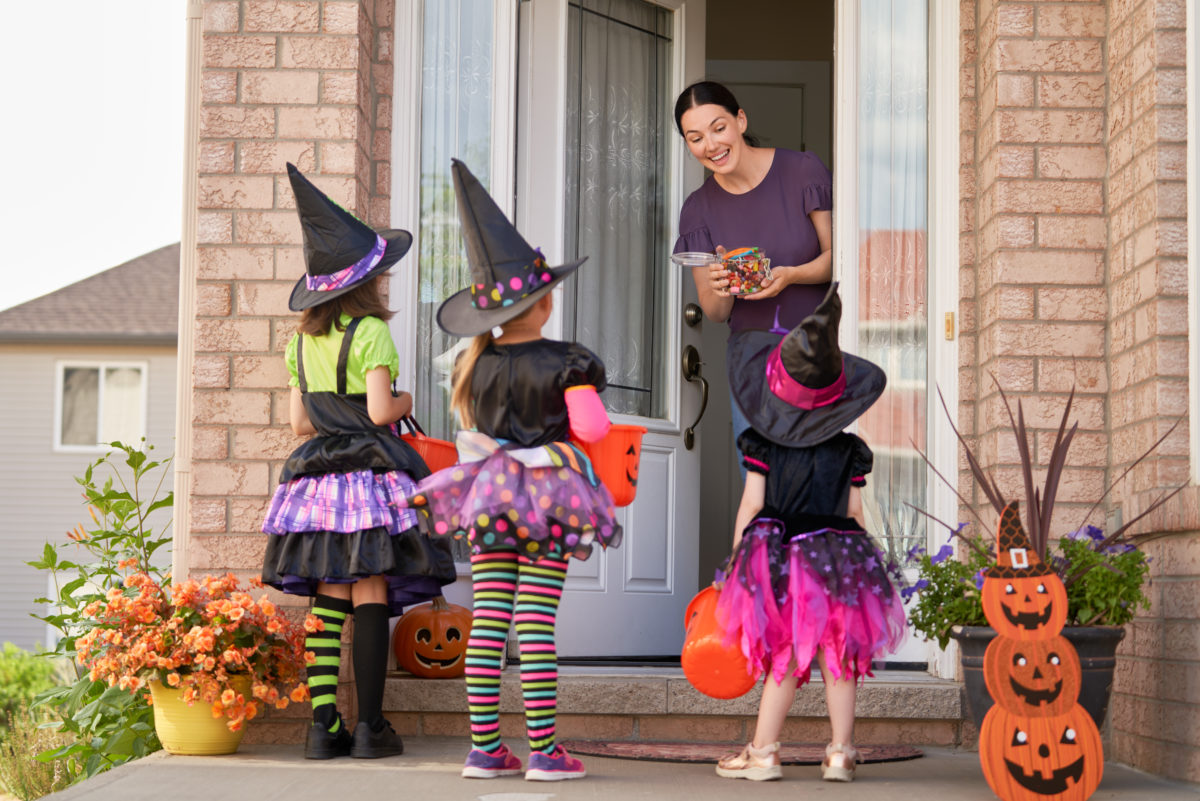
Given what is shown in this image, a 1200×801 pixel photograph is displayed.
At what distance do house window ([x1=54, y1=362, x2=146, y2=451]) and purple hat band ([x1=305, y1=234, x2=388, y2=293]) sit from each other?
1676cm

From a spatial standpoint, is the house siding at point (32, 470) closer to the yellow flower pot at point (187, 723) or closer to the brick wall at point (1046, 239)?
the yellow flower pot at point (187, 723)

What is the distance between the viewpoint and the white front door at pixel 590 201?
4844 millimetres

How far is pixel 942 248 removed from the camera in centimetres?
473

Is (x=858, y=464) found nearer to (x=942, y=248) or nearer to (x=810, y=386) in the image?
(x=810, y=386)

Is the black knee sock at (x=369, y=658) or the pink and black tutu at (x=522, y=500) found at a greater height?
the pink and black tutu at (x=522, y=500)

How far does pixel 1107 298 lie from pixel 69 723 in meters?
3.75

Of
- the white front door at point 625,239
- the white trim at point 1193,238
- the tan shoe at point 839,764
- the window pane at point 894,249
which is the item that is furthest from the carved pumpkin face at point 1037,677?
the white front door at point 625,239

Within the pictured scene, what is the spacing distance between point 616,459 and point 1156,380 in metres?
1.62

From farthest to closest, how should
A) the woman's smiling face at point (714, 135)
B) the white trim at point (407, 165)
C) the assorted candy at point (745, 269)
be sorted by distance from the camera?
the white trim at point (407, 165), the woman's smiling face at point (714, 135), the assorted candy at point (745, 269)

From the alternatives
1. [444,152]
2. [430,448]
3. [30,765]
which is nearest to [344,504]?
[430,448]

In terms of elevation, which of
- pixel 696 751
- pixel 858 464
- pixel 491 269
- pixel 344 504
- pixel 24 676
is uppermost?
pixel 491 269

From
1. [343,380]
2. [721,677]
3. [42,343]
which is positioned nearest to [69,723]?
[343,380]

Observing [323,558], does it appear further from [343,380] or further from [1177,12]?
[1177,12]

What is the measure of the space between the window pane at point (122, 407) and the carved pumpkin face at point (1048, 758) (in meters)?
18.2
